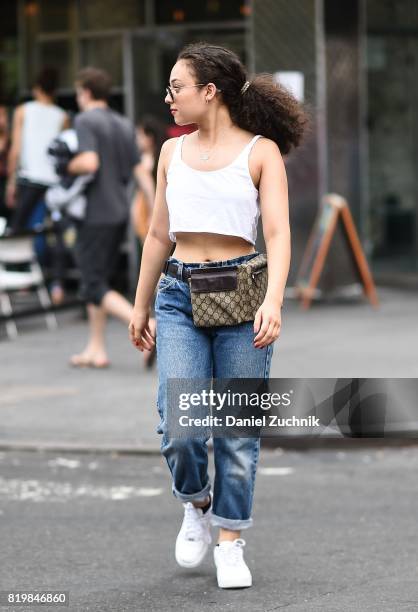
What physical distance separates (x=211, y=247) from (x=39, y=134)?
8556 millimetres

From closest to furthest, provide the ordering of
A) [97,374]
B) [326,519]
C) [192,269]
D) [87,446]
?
[192,269] → [326,519] → [87,446] → [97,374]

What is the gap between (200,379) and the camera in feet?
15.8

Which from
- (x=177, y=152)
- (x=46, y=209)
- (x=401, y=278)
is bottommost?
(x=401, y=278)

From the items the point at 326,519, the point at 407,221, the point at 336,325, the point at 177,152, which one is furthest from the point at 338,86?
the point at 177,152

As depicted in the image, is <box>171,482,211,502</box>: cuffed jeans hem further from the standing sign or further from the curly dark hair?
the standing sign

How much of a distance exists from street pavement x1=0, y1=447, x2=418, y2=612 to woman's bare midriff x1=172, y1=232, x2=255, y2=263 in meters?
1.19

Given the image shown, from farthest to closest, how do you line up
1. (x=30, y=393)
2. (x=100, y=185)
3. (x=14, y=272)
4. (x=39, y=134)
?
(x=39, y=134) < (x=14, y=272) < (x=100, y=185) < (x=30, y=393)

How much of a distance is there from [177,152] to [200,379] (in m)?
0.79

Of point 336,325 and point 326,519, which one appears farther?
point 336,325

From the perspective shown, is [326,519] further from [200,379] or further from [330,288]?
[330,288]

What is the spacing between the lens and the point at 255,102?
15.8 feet

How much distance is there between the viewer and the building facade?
544 inches

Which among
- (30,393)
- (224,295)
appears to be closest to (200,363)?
(224,295)

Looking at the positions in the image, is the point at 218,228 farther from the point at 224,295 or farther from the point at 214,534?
the point at 214,534
